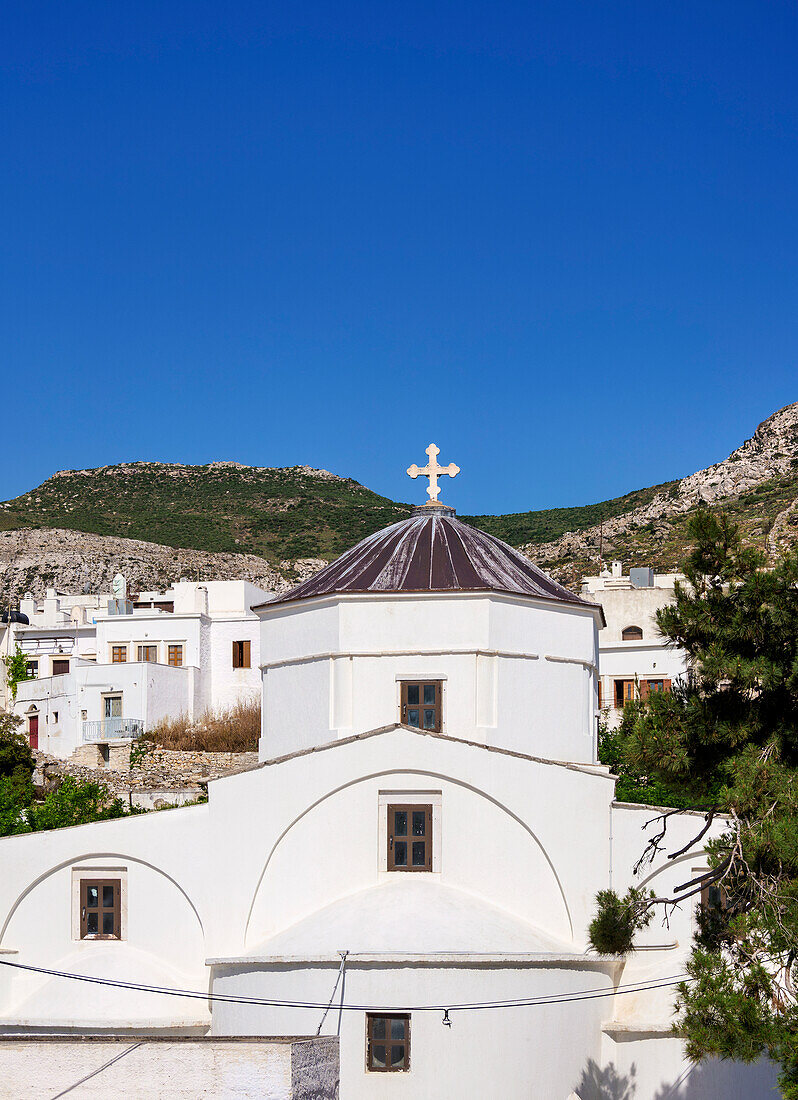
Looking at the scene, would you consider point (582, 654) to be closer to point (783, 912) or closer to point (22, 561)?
point (783, 912)

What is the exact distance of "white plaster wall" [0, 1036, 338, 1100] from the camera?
14.0m

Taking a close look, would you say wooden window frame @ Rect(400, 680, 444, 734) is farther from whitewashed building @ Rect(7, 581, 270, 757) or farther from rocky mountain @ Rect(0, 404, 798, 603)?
rocky mountain @ Rect(0, 404, 798, 603)

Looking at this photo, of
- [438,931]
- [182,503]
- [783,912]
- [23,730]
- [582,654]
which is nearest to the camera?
[783,912]

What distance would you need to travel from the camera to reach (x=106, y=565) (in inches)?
3182

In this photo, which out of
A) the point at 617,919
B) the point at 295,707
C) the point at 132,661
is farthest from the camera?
the point at 132,661

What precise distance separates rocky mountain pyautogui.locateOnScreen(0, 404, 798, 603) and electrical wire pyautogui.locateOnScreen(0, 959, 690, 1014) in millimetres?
38140

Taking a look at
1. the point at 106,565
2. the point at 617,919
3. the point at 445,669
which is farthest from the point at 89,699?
the point at 106,565

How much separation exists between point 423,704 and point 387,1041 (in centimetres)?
626

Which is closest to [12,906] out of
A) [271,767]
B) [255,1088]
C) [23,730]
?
[271,767]

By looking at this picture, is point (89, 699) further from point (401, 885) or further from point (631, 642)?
point (401, 885)

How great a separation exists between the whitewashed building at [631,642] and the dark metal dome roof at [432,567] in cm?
1271

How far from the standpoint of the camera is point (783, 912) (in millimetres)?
12484

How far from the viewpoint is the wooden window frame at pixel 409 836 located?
20047 millimetres

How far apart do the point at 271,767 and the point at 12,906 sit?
530 centimetres
